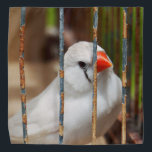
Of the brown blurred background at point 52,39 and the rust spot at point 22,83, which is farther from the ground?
the brown blurred background at point 52,39

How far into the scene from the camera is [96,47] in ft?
4.63

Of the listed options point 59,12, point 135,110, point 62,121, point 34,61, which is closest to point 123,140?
point 135,110

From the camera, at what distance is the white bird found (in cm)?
142

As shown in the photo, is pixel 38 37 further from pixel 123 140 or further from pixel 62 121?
pixel 123 140

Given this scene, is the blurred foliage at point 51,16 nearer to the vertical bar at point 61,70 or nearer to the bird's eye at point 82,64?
the vertical bar at point 61,70

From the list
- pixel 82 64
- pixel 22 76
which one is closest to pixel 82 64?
pixel 82 64

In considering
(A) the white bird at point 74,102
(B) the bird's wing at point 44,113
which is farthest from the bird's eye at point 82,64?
(B) the bird's wing at point 44,113

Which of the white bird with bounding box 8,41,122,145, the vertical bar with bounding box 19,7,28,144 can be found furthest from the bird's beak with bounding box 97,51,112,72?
the vertical bar with bounding box 19,7,28,144

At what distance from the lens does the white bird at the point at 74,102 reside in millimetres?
1423

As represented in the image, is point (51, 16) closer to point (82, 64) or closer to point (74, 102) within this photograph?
point (82, 64)

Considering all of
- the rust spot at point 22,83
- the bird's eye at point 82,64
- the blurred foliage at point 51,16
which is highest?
the blurred foliage at point 51,16

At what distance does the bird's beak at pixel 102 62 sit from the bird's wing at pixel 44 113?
215 millimetres

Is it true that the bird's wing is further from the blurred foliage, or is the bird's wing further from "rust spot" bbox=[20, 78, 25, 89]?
the blurred foliage

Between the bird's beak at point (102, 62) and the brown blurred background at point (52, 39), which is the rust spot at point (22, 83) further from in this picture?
the bird's beak at point (102, 62)
